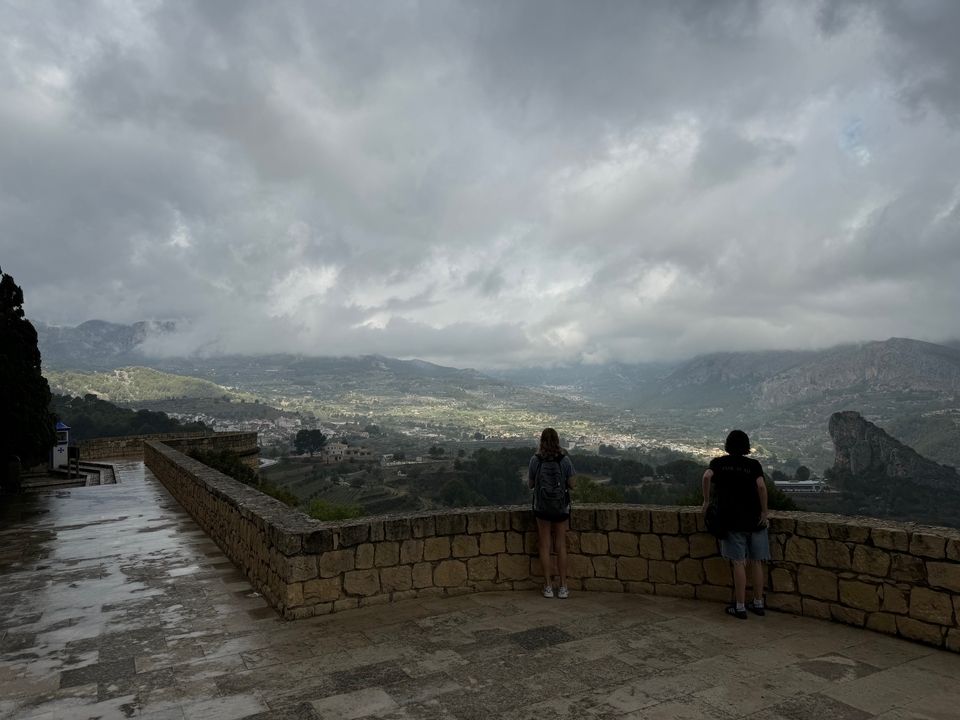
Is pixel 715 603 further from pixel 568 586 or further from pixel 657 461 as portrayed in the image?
pixel 657 461

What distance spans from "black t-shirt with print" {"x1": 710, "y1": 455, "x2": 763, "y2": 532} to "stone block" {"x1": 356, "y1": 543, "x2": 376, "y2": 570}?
128 inches

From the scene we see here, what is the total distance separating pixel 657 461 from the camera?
143 metres

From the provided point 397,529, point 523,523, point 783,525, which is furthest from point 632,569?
point 397,529

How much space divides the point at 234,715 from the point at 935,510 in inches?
3839

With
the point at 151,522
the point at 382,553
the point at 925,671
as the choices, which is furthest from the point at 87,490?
the point at 925,671

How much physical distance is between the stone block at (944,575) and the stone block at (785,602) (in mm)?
1079

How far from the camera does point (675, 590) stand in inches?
227

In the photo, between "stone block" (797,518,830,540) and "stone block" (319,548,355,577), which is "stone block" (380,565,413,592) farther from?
"stone block" (797,518,830,540)

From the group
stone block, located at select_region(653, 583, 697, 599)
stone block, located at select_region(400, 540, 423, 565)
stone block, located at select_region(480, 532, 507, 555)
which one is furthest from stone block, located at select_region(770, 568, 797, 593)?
stone block, located at select_region(400, 540, 423, 565)

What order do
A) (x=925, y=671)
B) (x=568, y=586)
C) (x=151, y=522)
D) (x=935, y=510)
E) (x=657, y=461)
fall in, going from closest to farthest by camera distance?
(x=925, y=671) → (x=568, y=586) → (x=151, y=522) → (x=935, y=510) → (x=657, y=461)

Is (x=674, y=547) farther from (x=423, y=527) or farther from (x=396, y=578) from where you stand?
(x=396, y=578)

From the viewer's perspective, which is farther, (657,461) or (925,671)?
(657,461)

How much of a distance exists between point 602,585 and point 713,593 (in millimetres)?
1062

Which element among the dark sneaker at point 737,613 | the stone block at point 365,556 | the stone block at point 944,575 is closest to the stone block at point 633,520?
the dark sneaker at point 737,613
